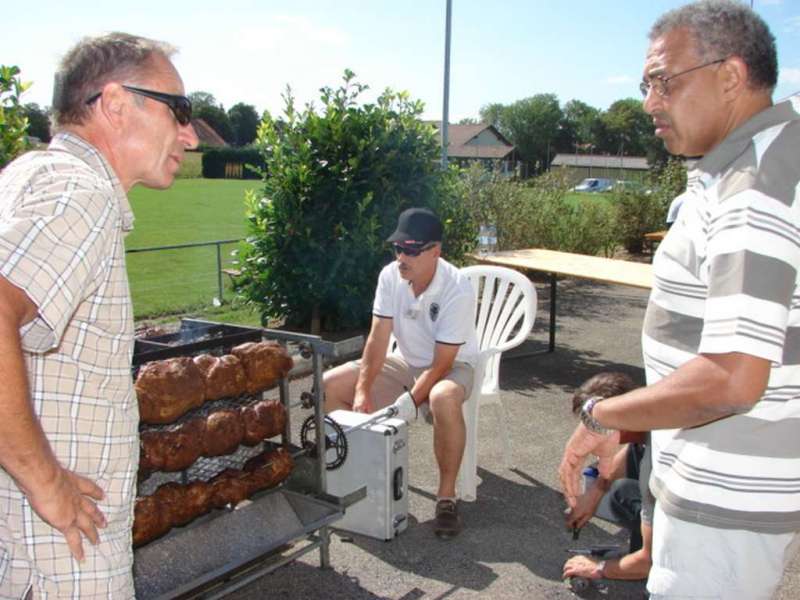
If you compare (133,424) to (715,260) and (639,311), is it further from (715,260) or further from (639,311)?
(639,311)

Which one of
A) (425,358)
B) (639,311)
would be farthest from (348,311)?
(639,311)

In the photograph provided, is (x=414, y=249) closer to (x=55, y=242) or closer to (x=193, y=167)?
(x=55, y=242)

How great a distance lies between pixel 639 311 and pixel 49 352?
9876 mm

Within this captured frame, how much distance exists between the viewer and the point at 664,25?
197 cm

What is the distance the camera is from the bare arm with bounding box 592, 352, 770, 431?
163 cm

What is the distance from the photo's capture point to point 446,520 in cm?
422

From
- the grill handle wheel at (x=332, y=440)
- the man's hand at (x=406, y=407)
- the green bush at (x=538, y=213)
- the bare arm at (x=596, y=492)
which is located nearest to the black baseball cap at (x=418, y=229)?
the man's hand at (x=406, y=407)

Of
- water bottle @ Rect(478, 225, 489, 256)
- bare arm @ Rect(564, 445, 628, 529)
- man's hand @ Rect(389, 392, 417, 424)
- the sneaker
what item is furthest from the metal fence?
bare arm @ Rect(564, 445, 628, 529)

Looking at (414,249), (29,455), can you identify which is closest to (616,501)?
(414,249)

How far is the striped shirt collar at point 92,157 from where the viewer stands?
70.1 inches

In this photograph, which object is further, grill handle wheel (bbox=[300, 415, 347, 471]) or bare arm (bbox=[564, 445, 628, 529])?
grill handle wheel (bbox=[300, 415, 347, 471])

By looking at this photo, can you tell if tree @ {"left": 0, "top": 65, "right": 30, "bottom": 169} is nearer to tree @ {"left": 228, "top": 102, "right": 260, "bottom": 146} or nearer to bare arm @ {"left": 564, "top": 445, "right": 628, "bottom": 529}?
bare arm @ {"left": 564, "top": 445, "right": 628, "bottom": 529}

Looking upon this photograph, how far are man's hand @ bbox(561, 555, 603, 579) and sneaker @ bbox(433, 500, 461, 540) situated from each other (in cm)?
70

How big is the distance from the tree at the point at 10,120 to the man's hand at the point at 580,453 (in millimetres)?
3303
